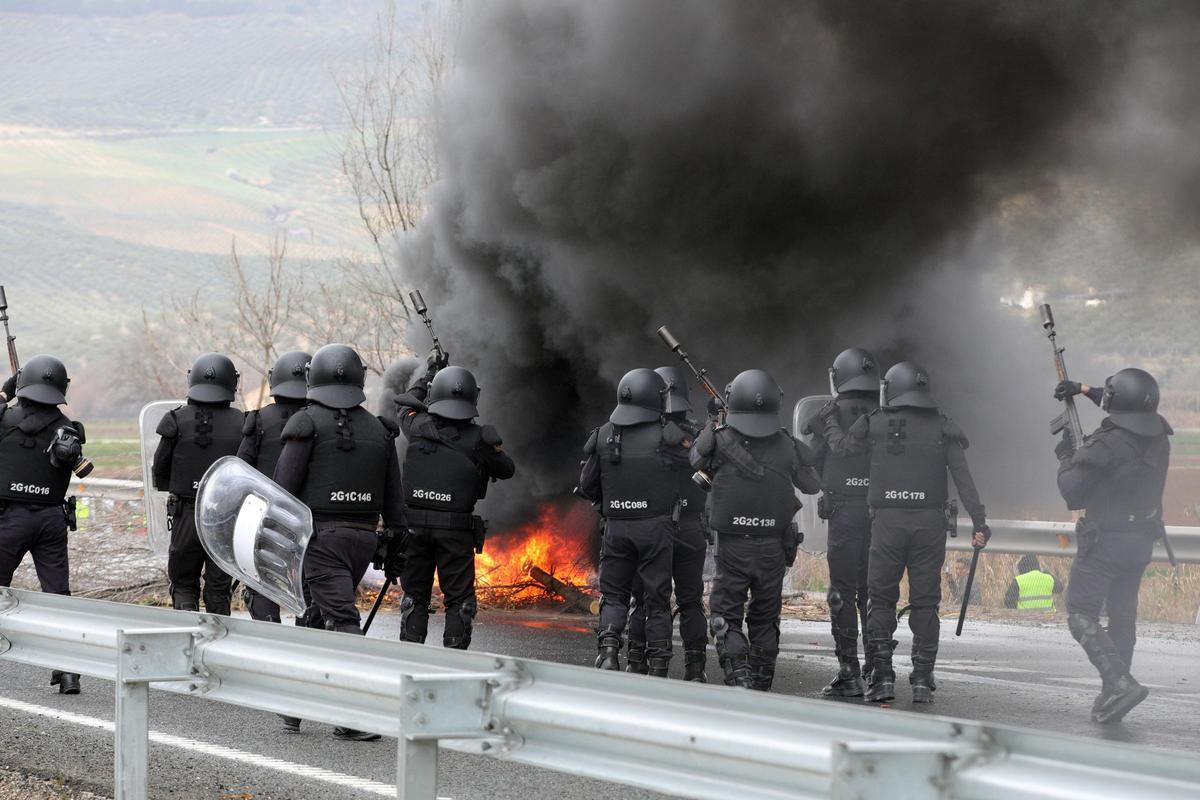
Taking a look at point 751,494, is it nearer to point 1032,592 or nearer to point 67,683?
point 67,683

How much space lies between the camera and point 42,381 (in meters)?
7.81

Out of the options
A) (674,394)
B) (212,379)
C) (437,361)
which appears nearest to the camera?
(212,379)

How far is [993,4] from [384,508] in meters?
7.36

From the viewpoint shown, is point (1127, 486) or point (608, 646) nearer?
point (1127, 486)

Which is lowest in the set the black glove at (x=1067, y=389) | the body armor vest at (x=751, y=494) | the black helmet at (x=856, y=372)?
the body armor vest at (x=751, y=494)

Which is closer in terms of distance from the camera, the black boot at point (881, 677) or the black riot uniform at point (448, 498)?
the black boot at point (881, 677)

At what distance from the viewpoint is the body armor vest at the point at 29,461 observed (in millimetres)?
7598

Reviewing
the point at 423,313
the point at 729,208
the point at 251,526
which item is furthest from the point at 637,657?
the point at 729,208

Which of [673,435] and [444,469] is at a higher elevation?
[673,435]

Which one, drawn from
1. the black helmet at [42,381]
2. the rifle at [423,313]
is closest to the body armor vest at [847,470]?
the rifle at [423,313]

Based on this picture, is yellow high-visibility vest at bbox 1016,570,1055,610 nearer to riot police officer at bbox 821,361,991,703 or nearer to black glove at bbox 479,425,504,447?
riot police officer at bbox 821,361,991,703

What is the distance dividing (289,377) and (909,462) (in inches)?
134

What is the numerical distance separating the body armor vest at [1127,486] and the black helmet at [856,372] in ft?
4.87

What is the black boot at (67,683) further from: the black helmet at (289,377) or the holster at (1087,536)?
the holster at (1087,536)
